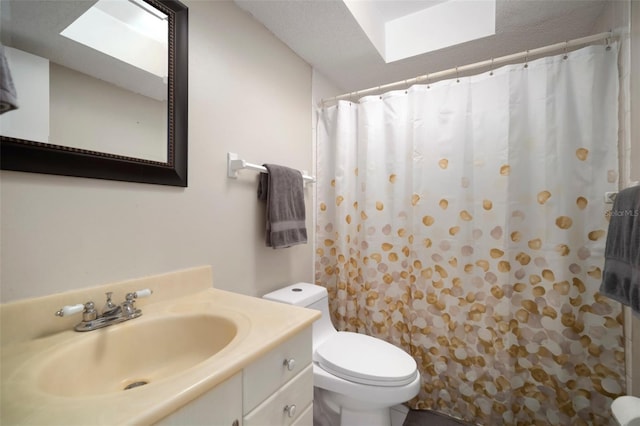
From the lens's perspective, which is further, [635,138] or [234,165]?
[234,165]

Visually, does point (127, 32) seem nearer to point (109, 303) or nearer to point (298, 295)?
point (109, 303)

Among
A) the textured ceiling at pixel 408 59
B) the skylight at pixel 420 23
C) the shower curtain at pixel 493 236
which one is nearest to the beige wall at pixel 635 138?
the shower curtain at pixel 493 236

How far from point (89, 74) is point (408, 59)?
167cm

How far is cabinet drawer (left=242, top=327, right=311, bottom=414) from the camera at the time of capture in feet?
2.03

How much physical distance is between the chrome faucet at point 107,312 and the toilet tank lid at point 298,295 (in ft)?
2.03

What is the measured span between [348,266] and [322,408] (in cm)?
78

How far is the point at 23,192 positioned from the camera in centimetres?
68

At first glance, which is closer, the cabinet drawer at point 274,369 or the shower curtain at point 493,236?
the cabinet drawer at point 274,369

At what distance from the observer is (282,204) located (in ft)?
4.49

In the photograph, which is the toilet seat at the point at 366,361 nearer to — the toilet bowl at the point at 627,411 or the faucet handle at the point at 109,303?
the toilet bowl at the point at 627,411

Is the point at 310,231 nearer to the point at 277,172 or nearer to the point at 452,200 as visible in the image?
the point at 277,172

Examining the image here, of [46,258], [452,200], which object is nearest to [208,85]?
[46,258]

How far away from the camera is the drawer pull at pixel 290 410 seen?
743 mm

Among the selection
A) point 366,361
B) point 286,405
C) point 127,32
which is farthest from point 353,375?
point 127,32
